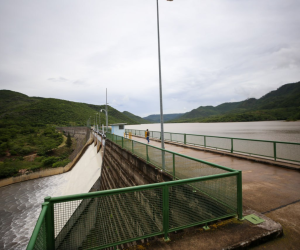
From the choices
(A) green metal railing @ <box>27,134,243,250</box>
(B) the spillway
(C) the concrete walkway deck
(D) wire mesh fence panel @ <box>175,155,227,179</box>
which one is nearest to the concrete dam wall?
(A) green metal railing @ <box>27,134,243,250</box>

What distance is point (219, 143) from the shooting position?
12.2 meters

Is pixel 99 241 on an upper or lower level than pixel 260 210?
upper

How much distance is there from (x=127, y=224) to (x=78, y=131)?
82165 mm

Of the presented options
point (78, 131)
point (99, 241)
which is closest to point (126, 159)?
point (99, 241)

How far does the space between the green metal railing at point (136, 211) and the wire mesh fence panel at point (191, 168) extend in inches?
1.9

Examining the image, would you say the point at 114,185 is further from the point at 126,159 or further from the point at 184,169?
the point at 184,169

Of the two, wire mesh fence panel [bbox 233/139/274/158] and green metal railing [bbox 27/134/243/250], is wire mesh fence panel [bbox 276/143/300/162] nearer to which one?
wire mesh fence panel [bbox 233/139/274/158]

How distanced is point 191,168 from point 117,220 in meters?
2.59

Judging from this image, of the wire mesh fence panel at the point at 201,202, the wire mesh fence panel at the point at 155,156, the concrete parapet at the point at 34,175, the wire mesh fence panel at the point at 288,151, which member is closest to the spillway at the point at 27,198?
the concrete parapet at the point at 34,175

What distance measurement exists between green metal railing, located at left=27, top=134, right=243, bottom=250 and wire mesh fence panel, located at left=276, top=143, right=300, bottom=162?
6.18 m

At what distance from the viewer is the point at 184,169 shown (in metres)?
5.24

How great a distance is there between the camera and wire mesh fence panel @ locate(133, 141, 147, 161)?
8.91 metres

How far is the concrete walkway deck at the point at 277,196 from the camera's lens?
10.5ft

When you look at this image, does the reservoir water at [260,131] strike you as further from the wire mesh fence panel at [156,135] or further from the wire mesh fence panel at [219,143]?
the wire mesh fence panel at [219,143]
